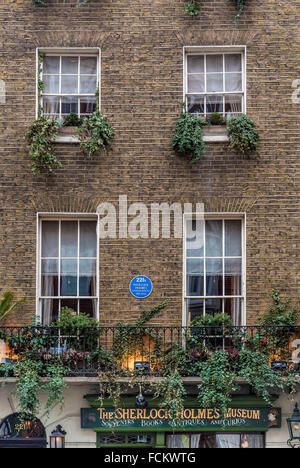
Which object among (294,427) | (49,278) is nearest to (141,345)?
(49,278)

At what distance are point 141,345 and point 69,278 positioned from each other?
6.09ft

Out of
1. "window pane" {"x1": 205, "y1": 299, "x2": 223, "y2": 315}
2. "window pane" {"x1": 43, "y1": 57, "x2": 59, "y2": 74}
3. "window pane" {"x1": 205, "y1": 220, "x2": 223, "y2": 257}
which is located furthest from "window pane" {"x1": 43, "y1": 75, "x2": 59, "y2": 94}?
"window pane" {"x1": 205, "y1": 299, "x2": 223, "y2": 315}

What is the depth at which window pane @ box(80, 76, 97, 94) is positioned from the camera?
43.1ft

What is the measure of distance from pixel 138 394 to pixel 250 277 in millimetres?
2915

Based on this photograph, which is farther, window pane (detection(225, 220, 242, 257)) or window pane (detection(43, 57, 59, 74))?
window pane (detection(43, 57, 59, 74))

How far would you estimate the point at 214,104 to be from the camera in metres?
13.2

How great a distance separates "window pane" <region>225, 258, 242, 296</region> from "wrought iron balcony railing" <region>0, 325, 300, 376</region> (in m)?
0.74

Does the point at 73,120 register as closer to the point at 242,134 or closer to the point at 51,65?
the point at 51,65

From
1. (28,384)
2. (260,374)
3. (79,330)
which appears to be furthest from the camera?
(79,330)

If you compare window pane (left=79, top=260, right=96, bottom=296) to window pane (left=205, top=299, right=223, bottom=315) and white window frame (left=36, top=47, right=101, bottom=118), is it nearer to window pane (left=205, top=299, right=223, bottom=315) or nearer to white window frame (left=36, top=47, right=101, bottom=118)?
window pane (left=205, top=299, right=223, bottom=315)

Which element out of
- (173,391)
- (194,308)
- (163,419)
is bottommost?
(163,419)

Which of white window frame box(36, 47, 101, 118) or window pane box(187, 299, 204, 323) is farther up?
white window frame box(36, 47, 101, 118)

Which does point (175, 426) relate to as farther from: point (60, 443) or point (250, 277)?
point (250, 277)

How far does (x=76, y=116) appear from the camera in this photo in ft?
42.5
